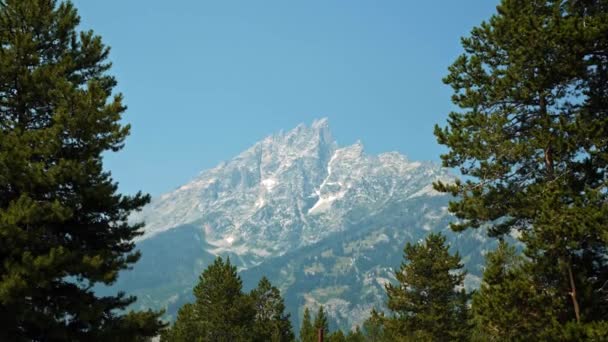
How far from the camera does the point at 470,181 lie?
25.6 metres

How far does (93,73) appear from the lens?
28.2 metres

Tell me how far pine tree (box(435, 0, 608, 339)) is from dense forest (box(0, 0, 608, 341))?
0.20ft

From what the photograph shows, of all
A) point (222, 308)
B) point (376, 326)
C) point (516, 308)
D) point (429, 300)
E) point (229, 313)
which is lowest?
point (516, 308)

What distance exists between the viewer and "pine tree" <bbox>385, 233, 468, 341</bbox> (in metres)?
51.2

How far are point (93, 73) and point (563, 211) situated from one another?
2108cm

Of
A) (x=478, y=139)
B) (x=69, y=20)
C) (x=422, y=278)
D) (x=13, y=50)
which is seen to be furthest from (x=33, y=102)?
(x=422, y=278)

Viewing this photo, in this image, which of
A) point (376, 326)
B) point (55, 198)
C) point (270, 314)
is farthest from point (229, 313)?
point (55, 198)

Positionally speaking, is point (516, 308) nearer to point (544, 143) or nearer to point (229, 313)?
point (544, 143)

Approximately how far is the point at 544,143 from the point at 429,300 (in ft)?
105

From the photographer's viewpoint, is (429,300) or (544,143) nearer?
(544,143)

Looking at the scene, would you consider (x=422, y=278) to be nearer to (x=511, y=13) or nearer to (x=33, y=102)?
(x=511, y=13)

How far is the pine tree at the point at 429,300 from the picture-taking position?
5125cm

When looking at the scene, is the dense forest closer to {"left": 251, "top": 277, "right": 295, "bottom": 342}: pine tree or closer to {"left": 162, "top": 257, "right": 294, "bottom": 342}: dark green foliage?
{"left": 162, "top": 257, "right": 294, "bottom": 342}: dark green foliage

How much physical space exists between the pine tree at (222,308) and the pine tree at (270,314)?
466 cm
